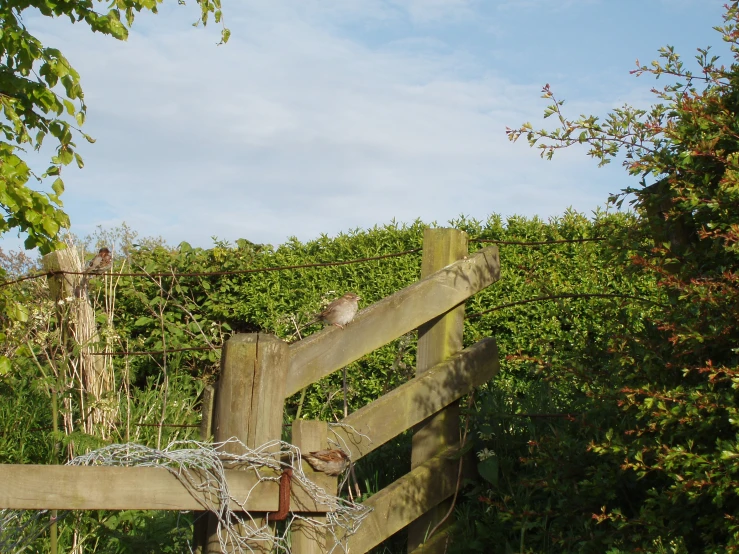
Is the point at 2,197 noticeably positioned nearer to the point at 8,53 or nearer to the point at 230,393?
the point at 8,53

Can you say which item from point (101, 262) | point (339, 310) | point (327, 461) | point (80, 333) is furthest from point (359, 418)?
point (101, 262)

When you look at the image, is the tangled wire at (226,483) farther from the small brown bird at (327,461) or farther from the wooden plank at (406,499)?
the wooden plank at (406,499)

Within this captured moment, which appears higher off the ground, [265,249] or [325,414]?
[265,249]

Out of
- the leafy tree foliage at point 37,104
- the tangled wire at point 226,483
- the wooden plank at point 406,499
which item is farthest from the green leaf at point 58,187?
the wooden plank at point 406,499

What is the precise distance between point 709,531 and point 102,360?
3747 mm

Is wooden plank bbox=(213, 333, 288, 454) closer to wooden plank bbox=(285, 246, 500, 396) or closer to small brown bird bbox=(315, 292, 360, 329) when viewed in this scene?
wooden plank bbox=(285, 246, 500, 396)

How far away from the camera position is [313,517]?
299cm

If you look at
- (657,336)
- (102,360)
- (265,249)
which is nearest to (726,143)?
(657,336)

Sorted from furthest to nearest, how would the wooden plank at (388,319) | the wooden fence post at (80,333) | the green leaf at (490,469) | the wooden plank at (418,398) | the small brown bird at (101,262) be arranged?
the small brown bird at (101,262)
the wooden fence post at (80,333)
the green leaf at (490,469)
the wooden plank at (418,398)
the wooden plank at (388,319)

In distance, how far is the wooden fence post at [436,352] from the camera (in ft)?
12.2

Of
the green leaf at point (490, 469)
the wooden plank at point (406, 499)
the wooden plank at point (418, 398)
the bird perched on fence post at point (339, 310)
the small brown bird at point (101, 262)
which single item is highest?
the small brown bird at point (101, 262)

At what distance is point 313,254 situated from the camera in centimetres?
827

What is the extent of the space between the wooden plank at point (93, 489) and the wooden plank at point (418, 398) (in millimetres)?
699

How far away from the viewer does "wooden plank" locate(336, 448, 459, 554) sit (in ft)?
11.0
